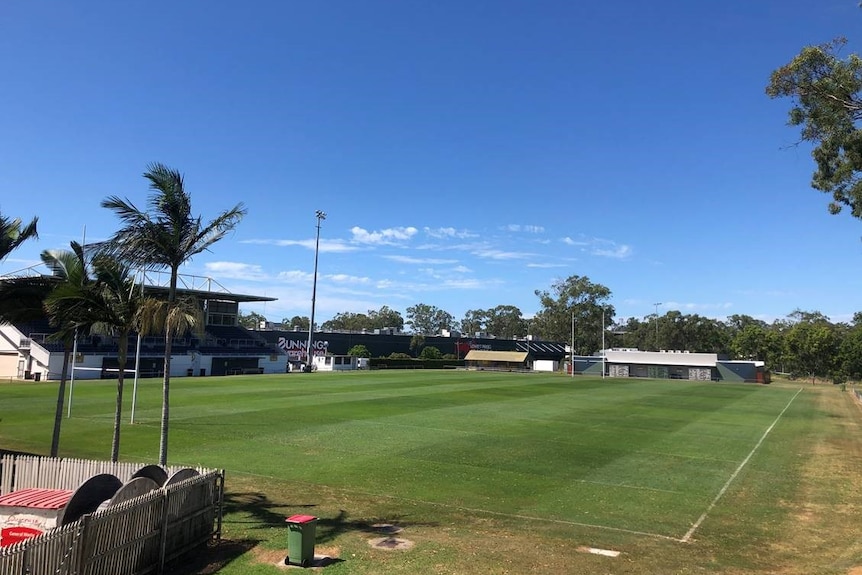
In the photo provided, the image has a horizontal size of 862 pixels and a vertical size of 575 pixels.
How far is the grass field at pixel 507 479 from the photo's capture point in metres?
11.6

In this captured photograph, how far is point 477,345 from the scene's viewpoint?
13838cm

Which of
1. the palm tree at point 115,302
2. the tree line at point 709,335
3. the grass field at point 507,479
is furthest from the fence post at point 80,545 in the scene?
the tree line at point 709,335

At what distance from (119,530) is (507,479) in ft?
41.7

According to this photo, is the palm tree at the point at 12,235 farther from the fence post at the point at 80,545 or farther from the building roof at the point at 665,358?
the building roof at the point at 665,358

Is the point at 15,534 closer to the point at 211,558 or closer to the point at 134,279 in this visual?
the point at 211,558

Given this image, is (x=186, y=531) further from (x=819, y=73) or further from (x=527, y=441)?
(x=819, y=73)

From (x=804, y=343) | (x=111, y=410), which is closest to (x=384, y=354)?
(x=804, y=343)

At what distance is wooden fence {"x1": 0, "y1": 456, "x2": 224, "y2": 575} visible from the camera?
7.54 m

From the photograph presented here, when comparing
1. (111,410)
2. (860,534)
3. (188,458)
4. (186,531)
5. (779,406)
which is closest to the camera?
(186,531)

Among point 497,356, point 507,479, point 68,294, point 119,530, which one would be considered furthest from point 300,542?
point 497,356

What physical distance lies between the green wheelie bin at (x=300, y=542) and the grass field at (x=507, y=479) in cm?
42

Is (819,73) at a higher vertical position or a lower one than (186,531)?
higher

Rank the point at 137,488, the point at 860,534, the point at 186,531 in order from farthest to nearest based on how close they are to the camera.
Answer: the point at 860,534 → the point at 186,531 → the point at 137,488

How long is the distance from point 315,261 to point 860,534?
84.4m
